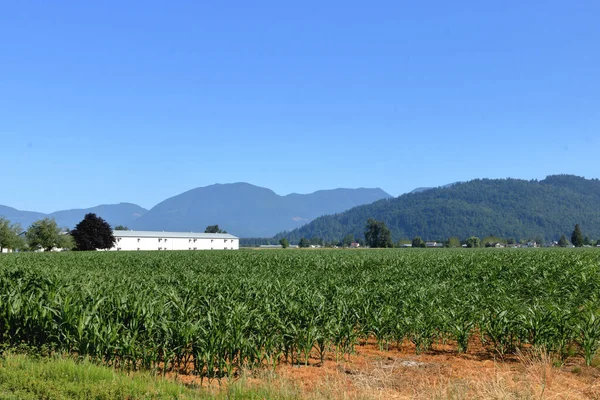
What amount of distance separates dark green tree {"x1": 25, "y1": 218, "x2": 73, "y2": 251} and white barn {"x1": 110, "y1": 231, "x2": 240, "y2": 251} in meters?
19.5

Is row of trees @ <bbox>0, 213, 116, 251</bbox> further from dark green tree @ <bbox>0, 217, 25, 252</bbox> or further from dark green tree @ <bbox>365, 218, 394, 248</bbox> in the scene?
dark green tree @ <bbox>365, 218, 394, 248</bbox>

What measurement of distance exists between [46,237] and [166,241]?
48407 mm

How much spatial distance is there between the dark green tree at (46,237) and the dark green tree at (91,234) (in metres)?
2.79

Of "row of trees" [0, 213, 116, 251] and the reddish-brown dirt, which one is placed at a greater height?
"row of trees" [0, 213, 116, 251]

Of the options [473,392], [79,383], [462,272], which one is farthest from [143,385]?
[462,272]

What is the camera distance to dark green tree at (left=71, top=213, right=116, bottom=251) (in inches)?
4240

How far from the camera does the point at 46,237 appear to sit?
10219 centimetres

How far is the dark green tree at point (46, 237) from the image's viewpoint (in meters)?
102

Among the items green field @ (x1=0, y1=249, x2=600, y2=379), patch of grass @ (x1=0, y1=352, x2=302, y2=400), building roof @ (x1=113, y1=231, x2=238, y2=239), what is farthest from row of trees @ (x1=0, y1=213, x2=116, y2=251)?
patch of grass @ (x1=0, y1=352, x2=302, y2=400)

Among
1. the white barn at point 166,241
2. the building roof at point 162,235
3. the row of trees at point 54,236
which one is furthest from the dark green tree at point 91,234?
the building roof at point 162,235

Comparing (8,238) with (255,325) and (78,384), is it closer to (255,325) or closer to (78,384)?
(255,325)

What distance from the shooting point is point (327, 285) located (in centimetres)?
1780

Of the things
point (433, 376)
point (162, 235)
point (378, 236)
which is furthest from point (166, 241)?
point (433, 376)

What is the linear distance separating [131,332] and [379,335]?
609cm
